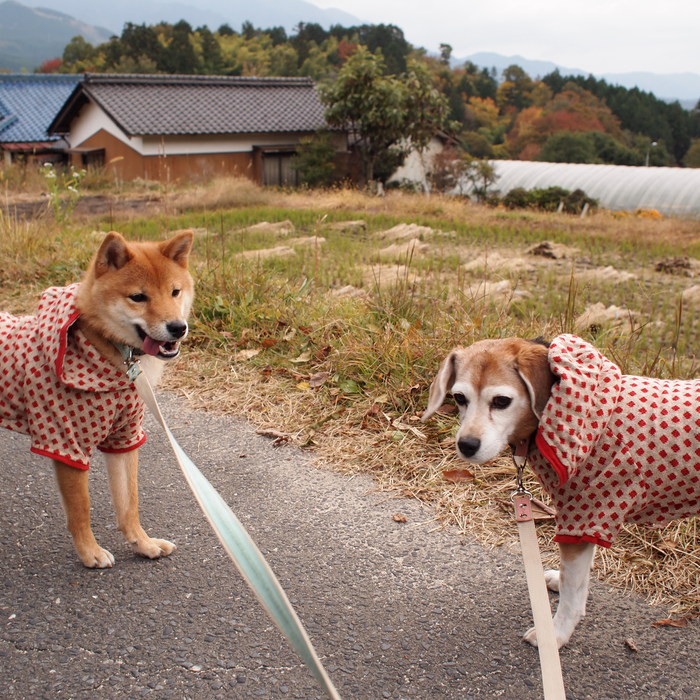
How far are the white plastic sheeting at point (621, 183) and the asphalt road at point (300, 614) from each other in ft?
93.6

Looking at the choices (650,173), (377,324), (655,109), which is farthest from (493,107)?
(377,324)

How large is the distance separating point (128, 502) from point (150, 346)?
719 millimetres

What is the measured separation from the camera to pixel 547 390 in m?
2.28

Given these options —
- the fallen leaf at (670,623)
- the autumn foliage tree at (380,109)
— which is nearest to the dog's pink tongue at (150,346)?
the fallen leaf at (670,623)

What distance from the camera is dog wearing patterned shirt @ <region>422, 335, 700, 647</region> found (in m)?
2.19

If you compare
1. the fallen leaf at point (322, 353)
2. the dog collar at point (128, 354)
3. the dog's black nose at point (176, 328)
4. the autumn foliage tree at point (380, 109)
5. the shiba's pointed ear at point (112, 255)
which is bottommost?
the fallen leaf at point (322, 353)

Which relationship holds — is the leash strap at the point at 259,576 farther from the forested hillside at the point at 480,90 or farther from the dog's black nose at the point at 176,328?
the forested hillside at the point at 480,90

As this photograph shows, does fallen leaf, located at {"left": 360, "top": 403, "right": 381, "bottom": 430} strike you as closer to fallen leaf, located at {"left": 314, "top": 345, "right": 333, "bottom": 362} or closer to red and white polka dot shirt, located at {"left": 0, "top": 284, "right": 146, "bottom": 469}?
fallen leaf, located at {"left": 314, "top": 345, "right": 333, "bottom": 362}

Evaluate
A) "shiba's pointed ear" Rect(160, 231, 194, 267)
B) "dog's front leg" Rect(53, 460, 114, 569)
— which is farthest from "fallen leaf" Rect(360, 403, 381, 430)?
"dog's front leg" Rect(53, 460, 114, 569)

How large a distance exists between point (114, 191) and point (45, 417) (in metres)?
19.4

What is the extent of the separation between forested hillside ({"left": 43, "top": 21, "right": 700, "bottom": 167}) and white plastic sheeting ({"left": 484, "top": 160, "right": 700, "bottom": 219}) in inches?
444

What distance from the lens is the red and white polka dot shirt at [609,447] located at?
2.20 m

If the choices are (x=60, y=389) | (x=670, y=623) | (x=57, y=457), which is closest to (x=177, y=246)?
(x=60, y=389)

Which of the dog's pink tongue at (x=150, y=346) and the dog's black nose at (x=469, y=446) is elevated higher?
the dog's pink tongue at (x=150, y=346)
